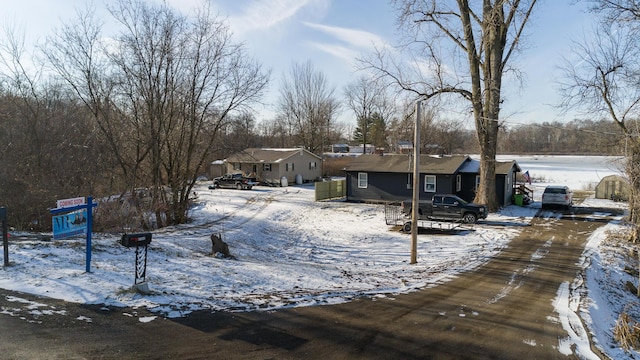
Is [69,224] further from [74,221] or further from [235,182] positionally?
[235,182]

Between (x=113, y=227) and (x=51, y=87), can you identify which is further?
(x=51, y=87)

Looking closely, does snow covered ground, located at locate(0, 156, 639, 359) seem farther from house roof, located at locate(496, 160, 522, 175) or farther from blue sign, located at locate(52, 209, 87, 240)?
house roof, located at locate(496, 160, 522, 175)

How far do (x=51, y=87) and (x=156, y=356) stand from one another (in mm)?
22816

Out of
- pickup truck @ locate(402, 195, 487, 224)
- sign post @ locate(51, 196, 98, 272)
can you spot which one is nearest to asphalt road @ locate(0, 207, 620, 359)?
sign post @ locate(51, 196, 98, 272)

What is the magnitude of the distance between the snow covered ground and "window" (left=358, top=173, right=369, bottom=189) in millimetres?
9673

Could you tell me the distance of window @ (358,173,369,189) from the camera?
34875mm

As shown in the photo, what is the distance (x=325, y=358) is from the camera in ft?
20.5

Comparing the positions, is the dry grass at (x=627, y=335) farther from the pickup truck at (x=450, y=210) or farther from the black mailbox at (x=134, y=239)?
the pickup truck at (x=450, y=210)

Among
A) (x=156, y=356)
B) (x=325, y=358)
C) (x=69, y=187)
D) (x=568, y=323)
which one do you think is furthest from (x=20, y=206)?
(x=568, y=323)

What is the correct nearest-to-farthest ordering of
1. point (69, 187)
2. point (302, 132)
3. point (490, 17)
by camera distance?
point (69, 187) < point (490, 17) < point (302, 132)

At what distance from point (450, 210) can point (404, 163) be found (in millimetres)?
9168

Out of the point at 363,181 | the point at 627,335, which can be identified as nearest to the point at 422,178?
the point at 363,181

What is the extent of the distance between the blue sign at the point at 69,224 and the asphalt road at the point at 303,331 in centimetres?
178

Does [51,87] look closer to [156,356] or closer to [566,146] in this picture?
[156,356]
